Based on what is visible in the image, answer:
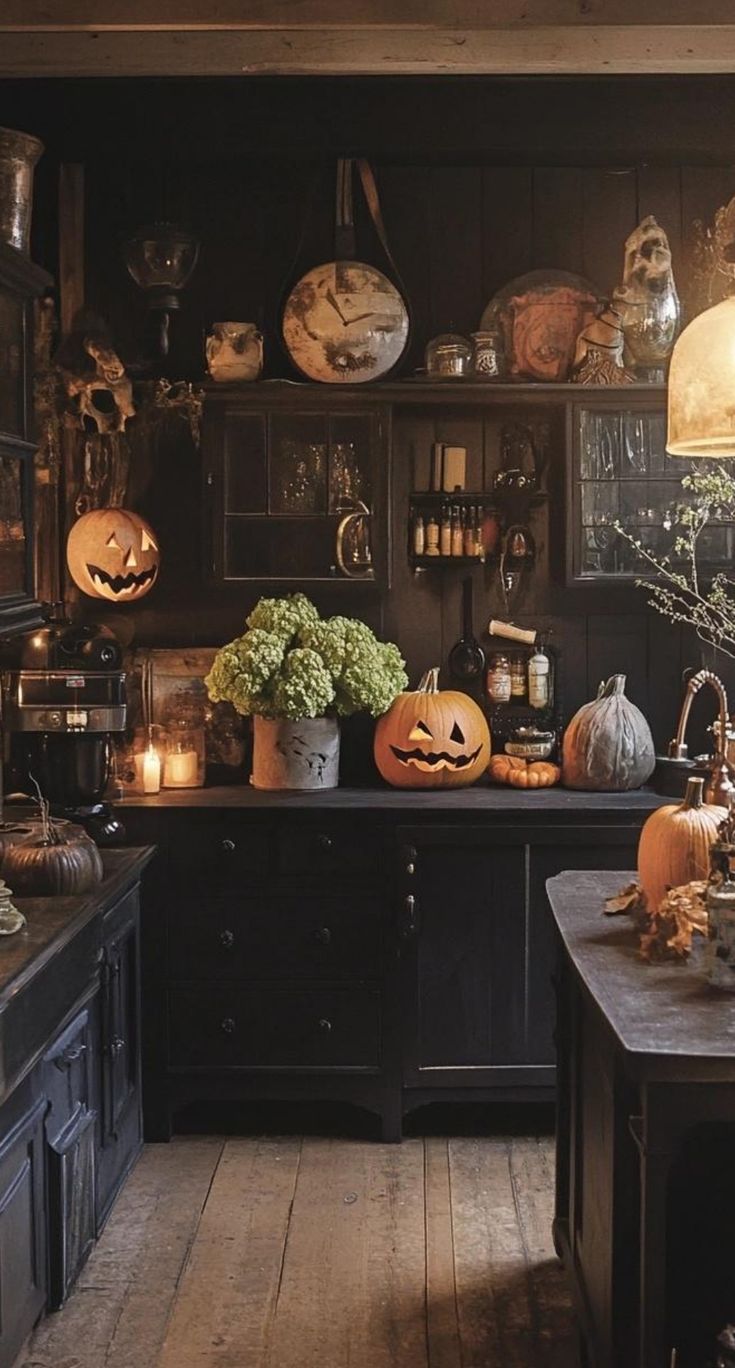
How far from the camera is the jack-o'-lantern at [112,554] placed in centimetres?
468

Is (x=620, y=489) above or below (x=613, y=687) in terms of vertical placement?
above

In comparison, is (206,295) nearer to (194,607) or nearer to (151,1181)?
(194,607)

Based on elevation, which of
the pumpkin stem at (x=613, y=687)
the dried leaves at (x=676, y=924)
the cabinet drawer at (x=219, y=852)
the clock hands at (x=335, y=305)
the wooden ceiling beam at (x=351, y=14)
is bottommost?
the cabinet drawer at (x=219, y=852)

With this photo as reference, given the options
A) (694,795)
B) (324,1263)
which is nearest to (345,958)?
(324,1263)

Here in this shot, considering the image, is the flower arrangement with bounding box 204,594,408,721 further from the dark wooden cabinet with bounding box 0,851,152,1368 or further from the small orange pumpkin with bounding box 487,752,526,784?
the dark wooden cabinet with bounding box 0,851,152,1368

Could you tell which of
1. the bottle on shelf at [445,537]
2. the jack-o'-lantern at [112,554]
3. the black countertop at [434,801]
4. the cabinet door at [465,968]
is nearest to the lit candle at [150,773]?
the black countertop at [434,801]

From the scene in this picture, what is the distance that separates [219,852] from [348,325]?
5.23ft

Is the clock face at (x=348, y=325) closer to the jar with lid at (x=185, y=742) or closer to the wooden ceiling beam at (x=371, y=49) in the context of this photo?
the wooden ceiling beam at (x=371, y=49)

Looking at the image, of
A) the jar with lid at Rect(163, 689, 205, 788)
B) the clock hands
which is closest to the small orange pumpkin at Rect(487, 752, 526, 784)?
the jar with lid at Rect(163, 689, 205, 788)

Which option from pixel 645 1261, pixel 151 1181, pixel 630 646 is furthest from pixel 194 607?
pixel 645 1261

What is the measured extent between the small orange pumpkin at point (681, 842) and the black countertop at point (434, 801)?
4.05 feet

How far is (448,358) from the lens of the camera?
465 cm

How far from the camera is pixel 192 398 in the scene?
4.66 m

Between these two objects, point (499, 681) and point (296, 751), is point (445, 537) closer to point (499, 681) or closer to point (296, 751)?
point (499, 681)
